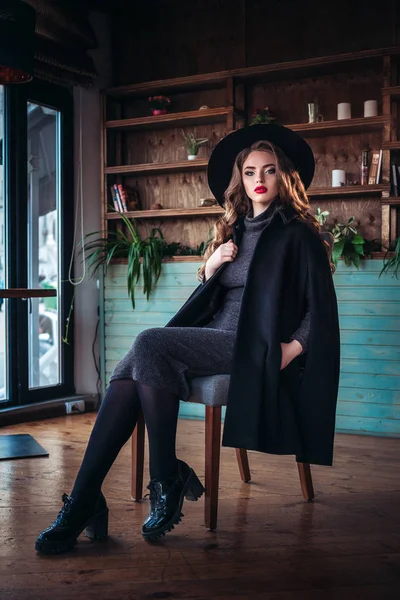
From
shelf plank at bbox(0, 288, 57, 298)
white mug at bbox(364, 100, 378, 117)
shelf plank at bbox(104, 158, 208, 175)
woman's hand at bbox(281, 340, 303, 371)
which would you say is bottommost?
woman's hand at bbox(281, 340, 303, 371)

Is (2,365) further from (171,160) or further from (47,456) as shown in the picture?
(171,160)

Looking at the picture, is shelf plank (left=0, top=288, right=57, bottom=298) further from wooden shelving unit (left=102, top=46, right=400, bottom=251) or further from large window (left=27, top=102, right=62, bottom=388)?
wooden shelving unit (left=102, top=46, right=400, bottom=251)

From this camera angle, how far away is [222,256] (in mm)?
2434

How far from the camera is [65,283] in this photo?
14.8 ft

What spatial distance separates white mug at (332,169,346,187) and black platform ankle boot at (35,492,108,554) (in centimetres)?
258

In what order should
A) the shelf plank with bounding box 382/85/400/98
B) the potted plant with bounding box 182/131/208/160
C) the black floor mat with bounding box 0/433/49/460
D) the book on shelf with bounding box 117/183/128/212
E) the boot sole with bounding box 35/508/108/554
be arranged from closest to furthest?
the boot sole with bounding box 35/508/108/554 → the black floor mat with bounding box 0/433/49/460 → the shelf plank with bounding box 382/85/400/98 → the potted plant with bounding box 182/131/208/160 → the book on shelf with bounding box 117/183/128/212

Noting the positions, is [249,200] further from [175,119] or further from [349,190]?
[175,119]

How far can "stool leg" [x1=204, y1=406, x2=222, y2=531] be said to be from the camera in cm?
215

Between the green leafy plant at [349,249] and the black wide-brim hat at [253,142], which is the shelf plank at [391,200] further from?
the black wide-brim hat at [253,142]

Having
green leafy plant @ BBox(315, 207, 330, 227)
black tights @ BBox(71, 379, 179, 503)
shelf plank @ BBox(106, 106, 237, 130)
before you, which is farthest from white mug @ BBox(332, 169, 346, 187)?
black tights @ BBox(71, 379, 179, 503)

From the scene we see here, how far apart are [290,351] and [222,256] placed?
1.47 feet

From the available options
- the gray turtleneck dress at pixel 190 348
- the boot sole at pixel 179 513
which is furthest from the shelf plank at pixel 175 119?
the boot sole at pixel 179 513

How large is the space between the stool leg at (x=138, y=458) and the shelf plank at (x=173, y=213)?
2.03 metres

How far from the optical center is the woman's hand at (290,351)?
2.17 metres
